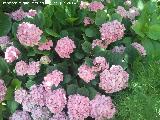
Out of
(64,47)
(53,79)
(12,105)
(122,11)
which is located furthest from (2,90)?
(122,11)

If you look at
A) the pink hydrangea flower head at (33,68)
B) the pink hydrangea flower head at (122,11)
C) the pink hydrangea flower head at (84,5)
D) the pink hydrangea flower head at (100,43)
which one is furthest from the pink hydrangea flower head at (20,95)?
the pink hydrangea flower head at (122,11)

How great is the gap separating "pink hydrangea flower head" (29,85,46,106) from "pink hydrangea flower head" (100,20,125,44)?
0.47m

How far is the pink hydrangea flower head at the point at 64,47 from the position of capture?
248 centimetres

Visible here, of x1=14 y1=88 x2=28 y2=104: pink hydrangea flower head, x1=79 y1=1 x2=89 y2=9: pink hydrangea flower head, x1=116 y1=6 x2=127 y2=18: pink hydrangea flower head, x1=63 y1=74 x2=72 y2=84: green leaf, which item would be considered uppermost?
x1=79 y1=1 x2=89 y2=9: pink hydrangea flower head

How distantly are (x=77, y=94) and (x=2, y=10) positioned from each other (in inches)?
46.2

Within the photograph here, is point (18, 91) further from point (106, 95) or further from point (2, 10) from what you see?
point (2, 10)

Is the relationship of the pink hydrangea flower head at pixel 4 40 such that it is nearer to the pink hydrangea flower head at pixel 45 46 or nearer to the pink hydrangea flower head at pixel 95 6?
the pink hydrangea flower head at pixel 45 46

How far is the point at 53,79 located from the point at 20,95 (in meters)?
0.23

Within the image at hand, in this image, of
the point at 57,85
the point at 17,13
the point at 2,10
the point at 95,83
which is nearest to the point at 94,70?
the point at 95,83

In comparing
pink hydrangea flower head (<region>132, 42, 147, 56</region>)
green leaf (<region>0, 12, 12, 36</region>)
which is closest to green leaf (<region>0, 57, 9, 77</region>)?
green leaf (<region>0, 12, 12, 36</region>)

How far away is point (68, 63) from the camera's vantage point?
8.45ft

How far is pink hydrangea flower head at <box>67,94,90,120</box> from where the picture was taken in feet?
7.76

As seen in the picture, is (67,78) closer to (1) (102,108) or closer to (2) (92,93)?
(2) (92,93)

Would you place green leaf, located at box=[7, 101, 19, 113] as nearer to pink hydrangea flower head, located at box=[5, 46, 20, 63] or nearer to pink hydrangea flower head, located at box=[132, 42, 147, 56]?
pink hydrangea flower head, located at box=[5, 46, 20, 63]
